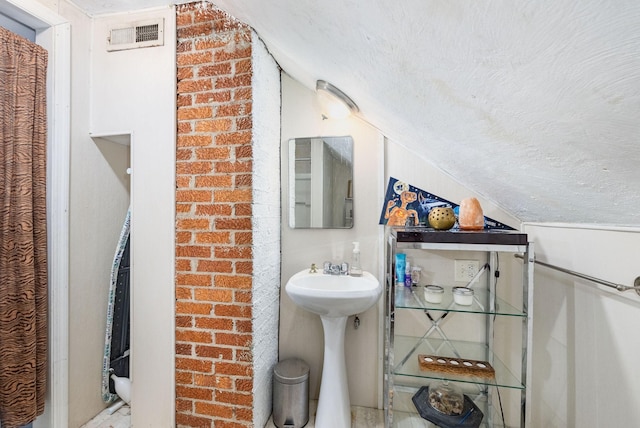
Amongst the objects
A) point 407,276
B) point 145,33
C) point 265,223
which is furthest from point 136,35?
point 407,276

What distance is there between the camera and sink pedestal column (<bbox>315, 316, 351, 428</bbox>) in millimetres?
1408

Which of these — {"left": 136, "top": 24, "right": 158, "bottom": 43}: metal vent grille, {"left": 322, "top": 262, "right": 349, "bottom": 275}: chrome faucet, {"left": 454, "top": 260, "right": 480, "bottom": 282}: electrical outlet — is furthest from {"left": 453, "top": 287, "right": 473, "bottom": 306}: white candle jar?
{"left": 136, "top": 24, "right": 158, "bottom": 43}: metal vent grille

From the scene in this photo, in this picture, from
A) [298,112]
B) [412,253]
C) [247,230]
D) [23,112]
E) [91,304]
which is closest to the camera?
[23,112]

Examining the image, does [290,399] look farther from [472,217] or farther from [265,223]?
[472,217]

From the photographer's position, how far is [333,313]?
134 centimetres

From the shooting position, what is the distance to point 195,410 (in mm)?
1357

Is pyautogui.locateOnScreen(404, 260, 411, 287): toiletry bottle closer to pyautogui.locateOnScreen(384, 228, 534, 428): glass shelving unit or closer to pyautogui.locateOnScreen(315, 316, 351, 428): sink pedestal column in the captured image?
pyautogui.locateOnScreen(384, 228, 534, 428): glass shelving unit

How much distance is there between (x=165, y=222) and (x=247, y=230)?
1.42 ft

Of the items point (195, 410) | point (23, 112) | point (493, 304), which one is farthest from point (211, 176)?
point (493, 304)

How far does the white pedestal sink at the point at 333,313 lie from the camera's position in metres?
1.28

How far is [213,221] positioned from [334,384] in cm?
105

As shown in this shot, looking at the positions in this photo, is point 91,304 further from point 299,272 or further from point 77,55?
point 77,55

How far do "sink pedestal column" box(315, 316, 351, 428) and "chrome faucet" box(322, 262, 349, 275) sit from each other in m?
0.24

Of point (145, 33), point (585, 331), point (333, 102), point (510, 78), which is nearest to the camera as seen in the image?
point (510, 78)
